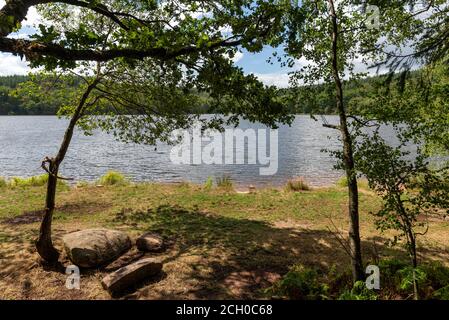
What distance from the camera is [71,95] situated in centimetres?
1188

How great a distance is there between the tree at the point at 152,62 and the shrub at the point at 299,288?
4053 mm

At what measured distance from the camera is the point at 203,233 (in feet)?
35.1

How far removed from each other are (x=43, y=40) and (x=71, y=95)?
6.60 m

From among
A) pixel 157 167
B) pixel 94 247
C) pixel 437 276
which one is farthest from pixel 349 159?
pixel 157 167

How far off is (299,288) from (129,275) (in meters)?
3.54

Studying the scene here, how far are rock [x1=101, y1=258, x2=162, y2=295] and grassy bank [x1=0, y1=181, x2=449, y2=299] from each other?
21cm

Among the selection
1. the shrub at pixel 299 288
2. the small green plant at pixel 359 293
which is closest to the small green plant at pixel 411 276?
the small green plant at pixel 359 293

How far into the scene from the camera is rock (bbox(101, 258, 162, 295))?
6651mm

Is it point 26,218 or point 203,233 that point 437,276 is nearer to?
point 203,233

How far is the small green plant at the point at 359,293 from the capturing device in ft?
18.3

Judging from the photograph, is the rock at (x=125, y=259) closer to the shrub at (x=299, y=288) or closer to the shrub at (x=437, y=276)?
the shrub at (x=299, y=288)

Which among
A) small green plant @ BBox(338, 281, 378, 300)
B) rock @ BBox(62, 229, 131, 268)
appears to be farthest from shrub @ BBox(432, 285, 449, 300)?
rock @ BBox(62, 229, 131, 268)
